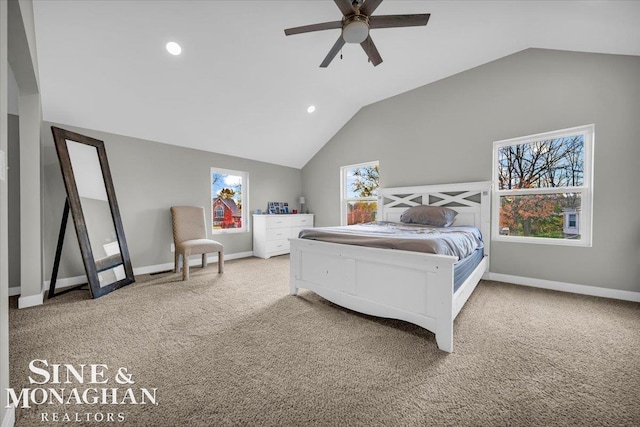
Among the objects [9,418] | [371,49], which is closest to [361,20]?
[371,49]

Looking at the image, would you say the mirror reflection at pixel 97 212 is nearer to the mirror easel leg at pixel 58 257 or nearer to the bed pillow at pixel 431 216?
the mirror easel leg at pixel 58 257

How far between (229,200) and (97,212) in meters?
2.09

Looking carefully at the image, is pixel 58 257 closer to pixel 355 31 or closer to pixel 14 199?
pixel 14 199

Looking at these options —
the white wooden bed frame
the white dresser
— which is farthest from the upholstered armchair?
the white wooden bed frame

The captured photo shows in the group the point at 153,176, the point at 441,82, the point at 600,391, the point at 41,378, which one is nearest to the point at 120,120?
the point at 153,176

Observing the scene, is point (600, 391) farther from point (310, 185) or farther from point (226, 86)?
point (310, 185)

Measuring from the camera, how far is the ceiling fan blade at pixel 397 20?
→ 6.38ft

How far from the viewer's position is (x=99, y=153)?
3205 millimetres

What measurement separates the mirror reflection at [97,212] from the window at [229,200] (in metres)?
1.59

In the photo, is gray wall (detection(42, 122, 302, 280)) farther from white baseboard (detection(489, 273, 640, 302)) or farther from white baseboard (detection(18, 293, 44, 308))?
white baseboard (detection(489, 273, 640, 302))

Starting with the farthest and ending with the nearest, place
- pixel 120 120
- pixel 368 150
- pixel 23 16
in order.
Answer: pixel 368 150 < pixel 120 120 < pixel 23 16

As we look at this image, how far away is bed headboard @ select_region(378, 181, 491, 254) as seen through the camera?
347cm

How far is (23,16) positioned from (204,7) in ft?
4.30

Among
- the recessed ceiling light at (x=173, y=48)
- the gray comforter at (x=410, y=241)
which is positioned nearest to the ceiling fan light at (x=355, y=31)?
the gray comforter at (x=410, y=241)
